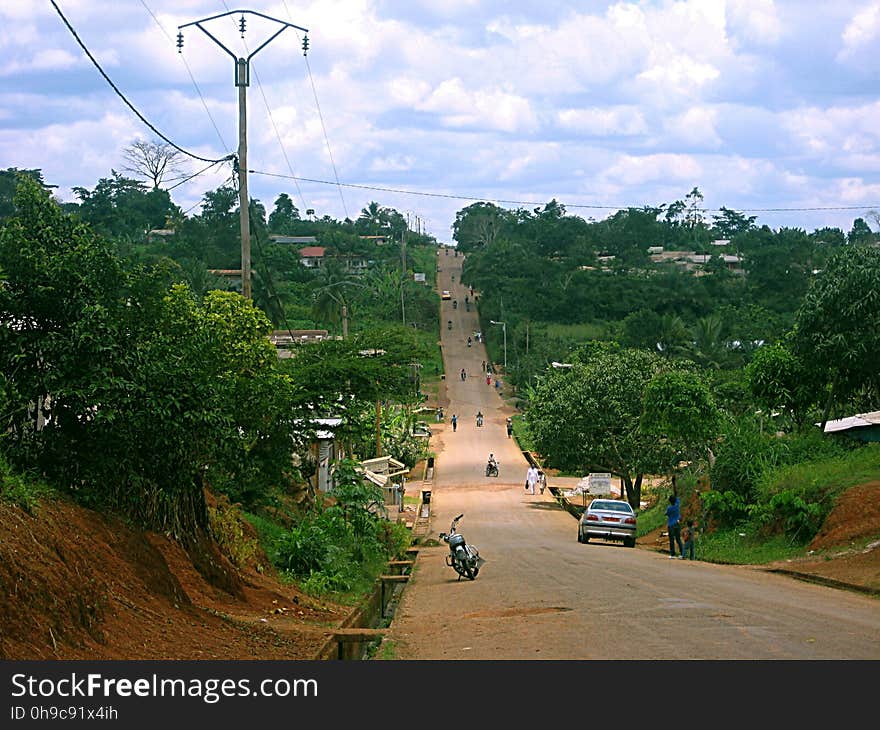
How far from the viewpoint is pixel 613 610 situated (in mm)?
14422

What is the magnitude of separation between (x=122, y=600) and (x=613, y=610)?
621 centimetres

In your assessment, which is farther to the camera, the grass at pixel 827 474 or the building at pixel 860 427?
the building at pixel 860 427

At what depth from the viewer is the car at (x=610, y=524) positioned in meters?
31.5

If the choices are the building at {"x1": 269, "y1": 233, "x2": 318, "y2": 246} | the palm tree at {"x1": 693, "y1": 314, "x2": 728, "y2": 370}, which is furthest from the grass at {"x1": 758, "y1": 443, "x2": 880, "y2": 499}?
the building at {"x1": 269, "y1": 233, "x2": 318, "y2": 246}

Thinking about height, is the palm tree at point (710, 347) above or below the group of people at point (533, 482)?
above

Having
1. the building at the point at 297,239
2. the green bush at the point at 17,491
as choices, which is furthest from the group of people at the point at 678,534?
the building at the point at 297,239

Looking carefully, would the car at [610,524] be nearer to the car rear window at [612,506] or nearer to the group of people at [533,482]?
the car rear window at [612,506]

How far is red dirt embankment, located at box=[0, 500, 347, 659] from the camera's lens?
31.2 feet

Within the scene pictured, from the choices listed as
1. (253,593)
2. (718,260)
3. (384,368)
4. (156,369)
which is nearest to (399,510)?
(384,368)

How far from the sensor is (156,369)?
13.8 m

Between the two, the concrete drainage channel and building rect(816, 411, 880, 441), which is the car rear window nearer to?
the concrete drainage channel

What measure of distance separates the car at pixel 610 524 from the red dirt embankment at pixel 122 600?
16.2 metres
